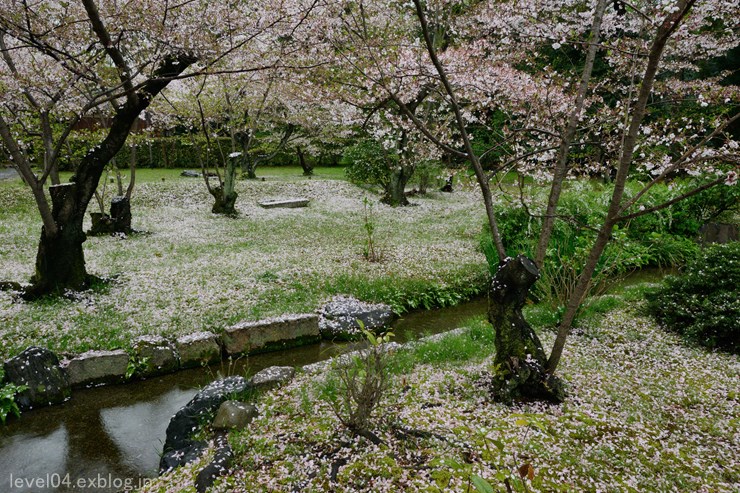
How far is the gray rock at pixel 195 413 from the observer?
4.15 meters

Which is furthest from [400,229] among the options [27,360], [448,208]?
[27,360]

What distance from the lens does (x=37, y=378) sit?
5.29 metres

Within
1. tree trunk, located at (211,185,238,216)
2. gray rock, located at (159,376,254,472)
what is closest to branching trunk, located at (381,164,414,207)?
tree trunk, located at (211,185,238,216)

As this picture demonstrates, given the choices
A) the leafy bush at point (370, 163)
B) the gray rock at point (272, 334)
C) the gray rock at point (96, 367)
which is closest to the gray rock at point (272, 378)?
the gray rock at point (272, 334)

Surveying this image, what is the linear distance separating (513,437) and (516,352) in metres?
0.77

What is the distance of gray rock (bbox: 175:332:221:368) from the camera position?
20.5 ft

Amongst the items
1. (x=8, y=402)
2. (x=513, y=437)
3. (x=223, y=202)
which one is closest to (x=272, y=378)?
(x=513, y=437)

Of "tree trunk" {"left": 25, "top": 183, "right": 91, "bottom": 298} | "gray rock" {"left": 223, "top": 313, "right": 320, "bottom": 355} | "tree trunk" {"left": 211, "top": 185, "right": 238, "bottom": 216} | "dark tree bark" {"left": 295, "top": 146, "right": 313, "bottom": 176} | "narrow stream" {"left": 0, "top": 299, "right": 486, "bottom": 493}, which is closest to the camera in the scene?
"narrow stream" {"left": 0, "top": 299, "right": 486, "bottom": 493}

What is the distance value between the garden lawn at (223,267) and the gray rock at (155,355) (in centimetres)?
27

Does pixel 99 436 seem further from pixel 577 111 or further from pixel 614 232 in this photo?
pixel 614 232

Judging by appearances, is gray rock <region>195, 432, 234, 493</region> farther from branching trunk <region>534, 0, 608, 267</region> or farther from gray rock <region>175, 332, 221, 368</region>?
branching trunk <region>534, 0, 608, 267</region>

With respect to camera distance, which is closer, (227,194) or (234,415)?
(234,415)

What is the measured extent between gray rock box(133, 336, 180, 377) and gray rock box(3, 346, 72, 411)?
2.88ft

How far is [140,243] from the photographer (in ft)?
35.7
